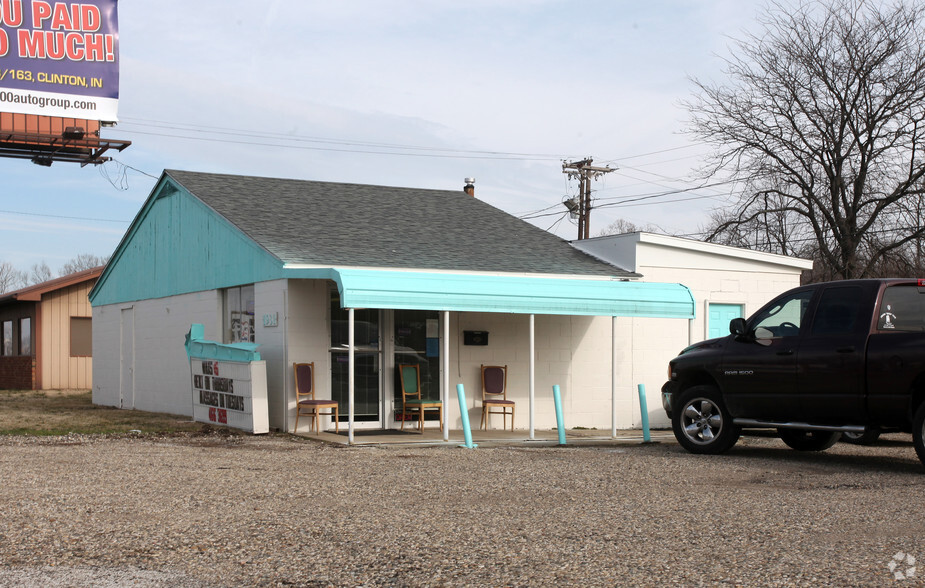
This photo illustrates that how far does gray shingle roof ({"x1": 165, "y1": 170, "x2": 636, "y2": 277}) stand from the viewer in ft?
50.9

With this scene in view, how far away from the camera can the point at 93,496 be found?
26.5ft

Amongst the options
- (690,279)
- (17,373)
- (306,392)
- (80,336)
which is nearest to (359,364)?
(306,392)

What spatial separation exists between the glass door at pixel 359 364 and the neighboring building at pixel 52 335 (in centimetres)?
1673

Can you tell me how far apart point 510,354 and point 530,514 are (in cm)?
938

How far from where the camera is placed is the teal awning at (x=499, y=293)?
13.1 metres

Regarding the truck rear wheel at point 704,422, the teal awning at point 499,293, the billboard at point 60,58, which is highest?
the billboard at point 60,58

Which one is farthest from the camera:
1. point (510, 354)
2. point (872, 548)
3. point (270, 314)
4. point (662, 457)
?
point (510, 354)

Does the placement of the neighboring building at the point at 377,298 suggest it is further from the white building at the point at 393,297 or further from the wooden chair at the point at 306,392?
the wooden chair at the point at 306,392

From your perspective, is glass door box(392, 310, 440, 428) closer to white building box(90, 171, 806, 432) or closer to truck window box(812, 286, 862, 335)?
white building box(90, 171, 806, 432)

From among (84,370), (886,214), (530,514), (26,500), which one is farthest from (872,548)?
(84,370)

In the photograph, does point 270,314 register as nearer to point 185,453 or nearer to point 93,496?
point 185,453

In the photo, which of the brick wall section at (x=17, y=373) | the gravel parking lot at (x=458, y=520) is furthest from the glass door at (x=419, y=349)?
the brick wall section at (x=17, y=373)

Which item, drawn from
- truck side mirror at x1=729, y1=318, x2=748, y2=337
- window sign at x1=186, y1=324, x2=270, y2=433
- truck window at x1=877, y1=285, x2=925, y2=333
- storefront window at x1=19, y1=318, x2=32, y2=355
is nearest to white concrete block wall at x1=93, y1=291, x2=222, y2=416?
window sign at x1=186, y1=324, x2=270, y2=433

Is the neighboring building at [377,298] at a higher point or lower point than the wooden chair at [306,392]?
higher
